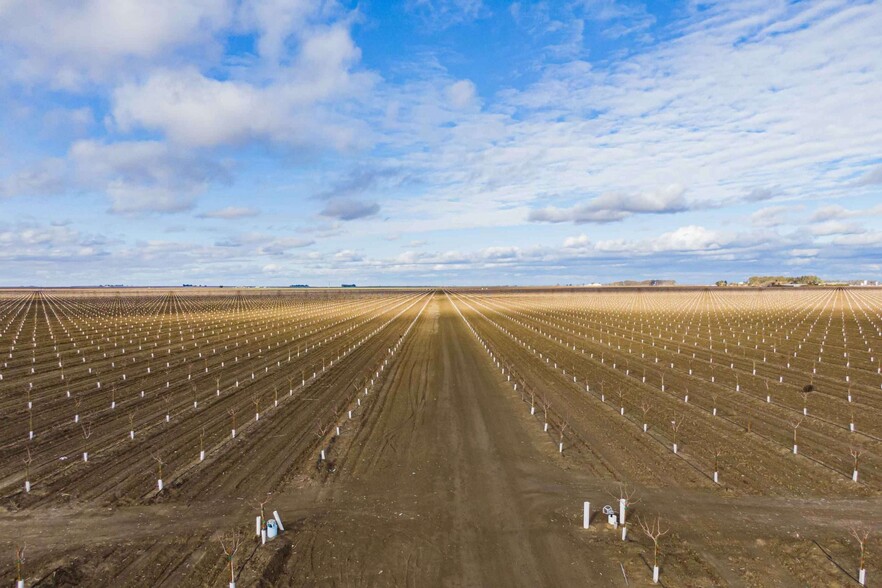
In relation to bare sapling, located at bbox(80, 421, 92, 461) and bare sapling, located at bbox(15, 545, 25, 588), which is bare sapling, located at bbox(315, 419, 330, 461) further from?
bare sapling, located at bbox(15, 545, 25, 588)

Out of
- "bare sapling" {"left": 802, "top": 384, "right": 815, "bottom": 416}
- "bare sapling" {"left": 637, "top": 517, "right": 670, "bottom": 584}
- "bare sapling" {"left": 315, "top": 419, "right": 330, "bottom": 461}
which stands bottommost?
"bare sapling" {"left": 637, "top": 517, "right": 670, "bottom": 584}

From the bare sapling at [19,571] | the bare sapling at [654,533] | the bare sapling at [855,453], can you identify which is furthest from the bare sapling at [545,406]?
the bare sapling at [19,571]

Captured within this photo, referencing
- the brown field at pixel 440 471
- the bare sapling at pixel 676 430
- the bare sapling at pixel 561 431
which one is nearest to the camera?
the brown field at pixel 440 471

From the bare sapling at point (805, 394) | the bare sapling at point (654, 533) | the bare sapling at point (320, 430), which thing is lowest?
the bare sapling at point (654, 533)

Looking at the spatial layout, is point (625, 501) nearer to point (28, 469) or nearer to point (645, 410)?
point (645, 410)

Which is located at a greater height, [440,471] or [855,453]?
[855,453]

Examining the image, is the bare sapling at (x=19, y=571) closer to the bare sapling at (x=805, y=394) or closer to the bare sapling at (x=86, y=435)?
the bare sapling at (x=86, y=435)

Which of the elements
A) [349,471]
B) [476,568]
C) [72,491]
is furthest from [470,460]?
[72,491]

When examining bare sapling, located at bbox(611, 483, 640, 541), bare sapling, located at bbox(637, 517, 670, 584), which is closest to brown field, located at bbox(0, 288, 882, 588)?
bare sapling, located at bbox(611, 483, 640, 541)

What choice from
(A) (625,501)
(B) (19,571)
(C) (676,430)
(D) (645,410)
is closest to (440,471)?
(A) (625,501)
